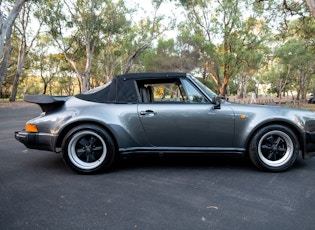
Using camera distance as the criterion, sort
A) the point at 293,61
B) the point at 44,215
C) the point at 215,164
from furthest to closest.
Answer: the point at 293,61 → the point at 215,164 → the point at 44,215

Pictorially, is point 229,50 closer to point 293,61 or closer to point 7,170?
point 293,61

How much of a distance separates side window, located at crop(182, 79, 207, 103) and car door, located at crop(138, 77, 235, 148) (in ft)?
0.21

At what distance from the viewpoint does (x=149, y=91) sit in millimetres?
3891

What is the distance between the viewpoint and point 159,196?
266 centimetres

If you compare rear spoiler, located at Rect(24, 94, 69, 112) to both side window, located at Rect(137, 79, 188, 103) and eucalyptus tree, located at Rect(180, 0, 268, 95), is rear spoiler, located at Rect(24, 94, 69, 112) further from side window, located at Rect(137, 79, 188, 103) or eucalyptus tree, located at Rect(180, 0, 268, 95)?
eucalyptus tree, located at Rect(180, 0, 268, 95)

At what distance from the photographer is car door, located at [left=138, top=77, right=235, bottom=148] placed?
3.42 metres

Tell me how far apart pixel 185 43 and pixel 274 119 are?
28.7 meters

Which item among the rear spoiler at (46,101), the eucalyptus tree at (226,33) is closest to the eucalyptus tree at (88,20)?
the eucalyptus tree at (226,33)

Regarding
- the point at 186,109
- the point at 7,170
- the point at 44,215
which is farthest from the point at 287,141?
the point at 7,170

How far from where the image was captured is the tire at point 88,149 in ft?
11.3

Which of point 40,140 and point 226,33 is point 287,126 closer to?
point 40,140

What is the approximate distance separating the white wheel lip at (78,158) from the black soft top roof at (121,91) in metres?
0.54

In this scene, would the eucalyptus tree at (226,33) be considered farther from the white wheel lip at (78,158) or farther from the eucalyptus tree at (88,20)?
the white wheel lip at (78,158)

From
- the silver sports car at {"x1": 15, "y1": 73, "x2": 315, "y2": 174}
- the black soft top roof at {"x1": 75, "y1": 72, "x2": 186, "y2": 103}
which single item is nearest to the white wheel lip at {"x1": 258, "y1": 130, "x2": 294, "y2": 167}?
the silver sports car at {"x1": 15, "y1": 73, "x2": 315, "y2": 174}
